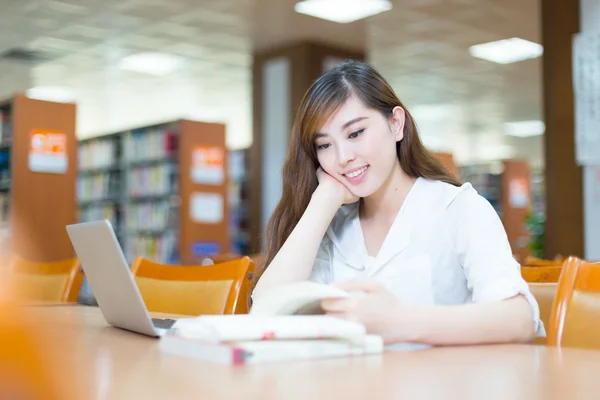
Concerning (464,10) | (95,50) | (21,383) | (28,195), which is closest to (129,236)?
(28,195)

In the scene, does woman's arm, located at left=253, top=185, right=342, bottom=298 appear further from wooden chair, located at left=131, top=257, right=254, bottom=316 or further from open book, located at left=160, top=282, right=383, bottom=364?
open book, located at left=160, top=282, right=383, bottom=364

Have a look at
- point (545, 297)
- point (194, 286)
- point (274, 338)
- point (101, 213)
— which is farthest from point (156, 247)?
point (274, 338)

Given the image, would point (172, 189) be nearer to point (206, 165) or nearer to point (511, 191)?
point (206, 165)

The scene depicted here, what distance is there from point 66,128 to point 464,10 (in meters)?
3.79

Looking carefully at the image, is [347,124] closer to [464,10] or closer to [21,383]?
[21,383]

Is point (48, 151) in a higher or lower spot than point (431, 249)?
higher

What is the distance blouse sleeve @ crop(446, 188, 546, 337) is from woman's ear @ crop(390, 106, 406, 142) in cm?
22

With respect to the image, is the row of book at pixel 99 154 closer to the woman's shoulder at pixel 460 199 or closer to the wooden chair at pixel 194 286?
the wooden chair at pixel 194 286

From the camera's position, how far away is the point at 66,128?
6.50 m

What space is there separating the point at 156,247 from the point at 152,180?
27.3 inches

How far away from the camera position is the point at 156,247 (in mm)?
7270

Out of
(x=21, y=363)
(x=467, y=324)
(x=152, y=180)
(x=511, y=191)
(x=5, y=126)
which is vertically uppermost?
(x=5, y=126)

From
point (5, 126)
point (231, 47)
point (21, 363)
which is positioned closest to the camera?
point (21, 363)

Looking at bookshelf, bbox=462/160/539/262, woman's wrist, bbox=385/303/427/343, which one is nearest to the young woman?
woman's wrist, bbox=385/303/427/343
